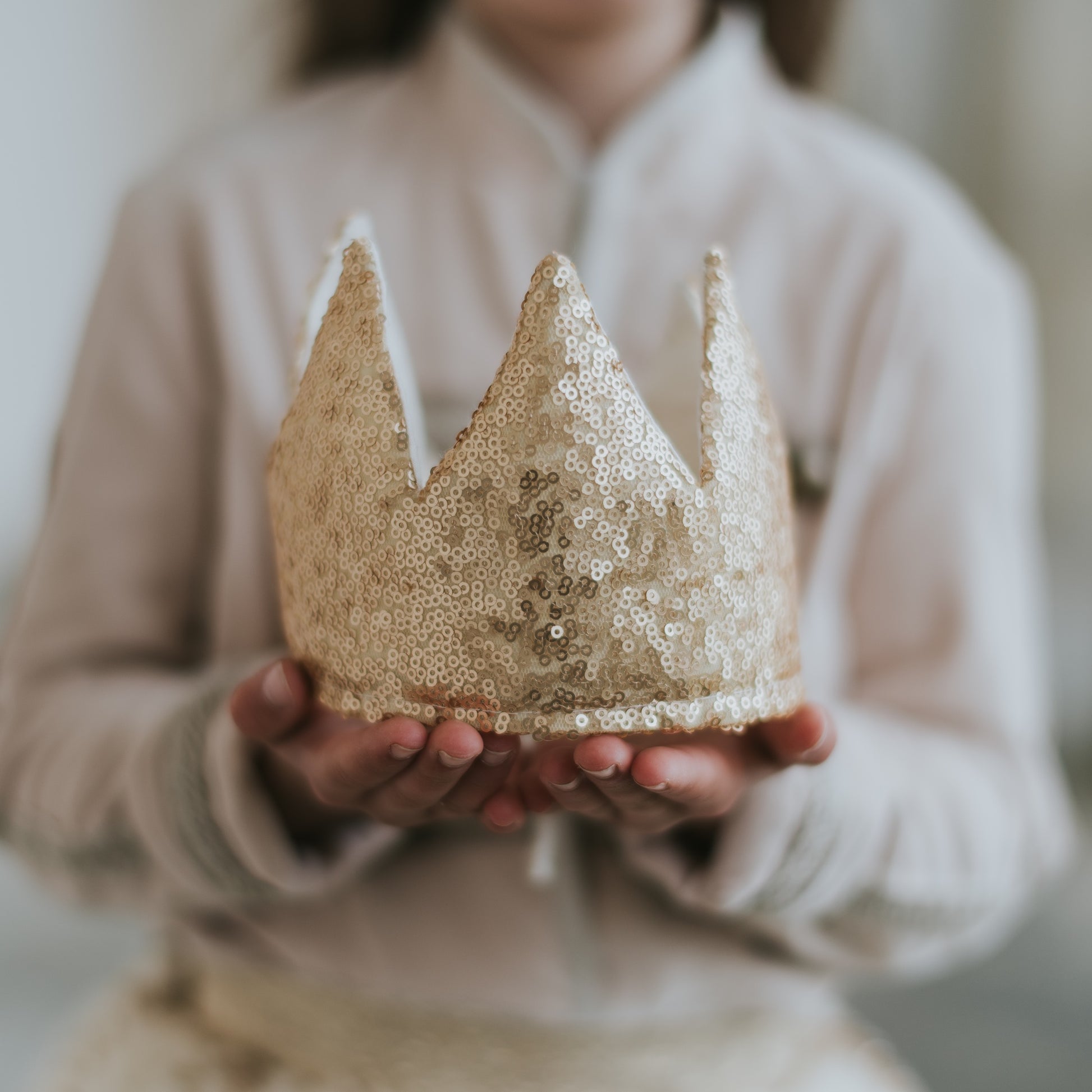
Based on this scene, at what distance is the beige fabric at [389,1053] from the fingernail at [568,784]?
0.29 metres

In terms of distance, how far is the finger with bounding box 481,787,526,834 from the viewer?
423mm

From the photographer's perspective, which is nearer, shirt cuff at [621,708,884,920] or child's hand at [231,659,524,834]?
child's hand at [231,659,524,834]

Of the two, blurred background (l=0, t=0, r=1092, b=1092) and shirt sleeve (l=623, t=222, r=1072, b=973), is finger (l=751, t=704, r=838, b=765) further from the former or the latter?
A: blurred background (l=0, t=0, r=1092, b=1092)

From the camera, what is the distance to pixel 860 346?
2.18 feet

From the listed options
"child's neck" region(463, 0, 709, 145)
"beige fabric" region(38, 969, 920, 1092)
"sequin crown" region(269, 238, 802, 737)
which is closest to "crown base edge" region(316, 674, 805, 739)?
"sequin crown" region(269, 238, 802, 737)

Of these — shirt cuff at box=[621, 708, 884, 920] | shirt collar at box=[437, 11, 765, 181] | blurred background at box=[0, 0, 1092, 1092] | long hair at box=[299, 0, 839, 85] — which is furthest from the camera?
blurred background at box=[0, 0, 1092, 1092]

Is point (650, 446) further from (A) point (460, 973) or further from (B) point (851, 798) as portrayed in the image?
(A) point (460, 973)

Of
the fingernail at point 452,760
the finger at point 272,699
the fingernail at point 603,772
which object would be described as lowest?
the fingernail at point 603,772

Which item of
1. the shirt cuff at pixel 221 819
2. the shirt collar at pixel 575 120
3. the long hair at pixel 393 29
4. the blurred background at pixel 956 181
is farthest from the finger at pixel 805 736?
the blurred background at pixel 956 181

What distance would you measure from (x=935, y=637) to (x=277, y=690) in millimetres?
427

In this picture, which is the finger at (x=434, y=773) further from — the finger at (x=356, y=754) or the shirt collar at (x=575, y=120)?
the shirt collar at (x=575, y=120)

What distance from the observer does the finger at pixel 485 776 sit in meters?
0.39

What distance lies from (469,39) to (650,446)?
40cm

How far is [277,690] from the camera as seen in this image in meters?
0.43
